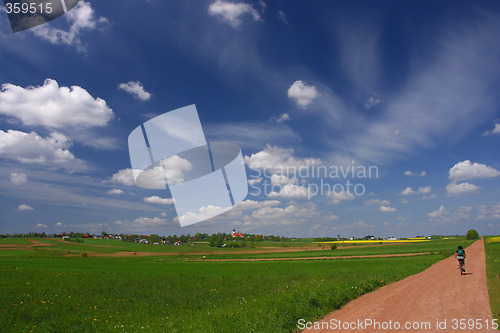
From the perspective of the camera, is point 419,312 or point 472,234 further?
point 472,234


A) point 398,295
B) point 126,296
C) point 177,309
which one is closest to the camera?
point 398,295

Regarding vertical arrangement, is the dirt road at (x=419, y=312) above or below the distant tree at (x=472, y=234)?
above

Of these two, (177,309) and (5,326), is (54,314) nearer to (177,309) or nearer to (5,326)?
(5,326)

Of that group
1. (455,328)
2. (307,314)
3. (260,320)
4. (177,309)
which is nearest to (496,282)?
(455,328)

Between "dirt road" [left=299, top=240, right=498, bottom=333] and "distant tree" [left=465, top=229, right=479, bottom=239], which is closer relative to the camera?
"dirt road" [left=299, top=240, right=498, bottom=333]

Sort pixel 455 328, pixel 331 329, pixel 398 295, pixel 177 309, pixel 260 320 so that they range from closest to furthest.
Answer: pixel 455 328
pixel 331 329
pixel 260 320
pixel 398 295
pixel 177 309

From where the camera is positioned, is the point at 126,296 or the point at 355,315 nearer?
the point at 355,315

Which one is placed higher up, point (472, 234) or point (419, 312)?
point (419, 312)

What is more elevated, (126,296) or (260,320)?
(260,320)

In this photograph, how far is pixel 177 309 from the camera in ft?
50.4

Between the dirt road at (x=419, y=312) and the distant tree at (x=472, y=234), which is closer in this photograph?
the dirt road at (x=419, y=312)

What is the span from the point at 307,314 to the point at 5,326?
12.6 meters

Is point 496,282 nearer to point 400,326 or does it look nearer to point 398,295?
point 398,295

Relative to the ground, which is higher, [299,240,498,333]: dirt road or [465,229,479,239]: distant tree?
[299,240,498,333]: dirt road
